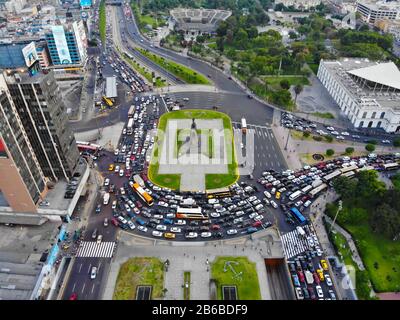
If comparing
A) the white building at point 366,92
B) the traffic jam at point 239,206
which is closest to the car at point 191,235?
the traffic jam at point 239,206

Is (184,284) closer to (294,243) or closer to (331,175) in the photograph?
(294,243)

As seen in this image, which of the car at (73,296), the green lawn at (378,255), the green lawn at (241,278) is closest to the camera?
the car at (73,296)

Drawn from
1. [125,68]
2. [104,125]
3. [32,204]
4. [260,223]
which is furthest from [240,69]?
[32,204]

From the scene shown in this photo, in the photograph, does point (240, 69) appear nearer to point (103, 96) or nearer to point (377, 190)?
point (103, 96)

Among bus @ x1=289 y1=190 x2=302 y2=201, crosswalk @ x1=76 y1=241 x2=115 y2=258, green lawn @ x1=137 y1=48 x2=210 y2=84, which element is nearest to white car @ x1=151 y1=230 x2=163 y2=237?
crosswalk @ x1=76 y1=241 x2=115 y2=258

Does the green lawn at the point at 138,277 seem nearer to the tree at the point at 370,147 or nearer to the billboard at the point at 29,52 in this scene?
the tree at the point at 370,147

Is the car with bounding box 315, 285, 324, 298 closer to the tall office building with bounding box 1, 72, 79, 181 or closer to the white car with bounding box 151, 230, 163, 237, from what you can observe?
the white car with bounding box 151, 230, 163, 237
